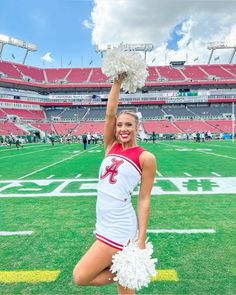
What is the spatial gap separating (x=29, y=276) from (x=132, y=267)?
1.90 meters

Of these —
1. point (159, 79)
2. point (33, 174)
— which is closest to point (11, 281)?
point (33, 174)

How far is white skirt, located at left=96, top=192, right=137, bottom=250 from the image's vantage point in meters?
2.51

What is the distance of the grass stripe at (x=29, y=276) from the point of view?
144 inches

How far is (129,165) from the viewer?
8.43 ft

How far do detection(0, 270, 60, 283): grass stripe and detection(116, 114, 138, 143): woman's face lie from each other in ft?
6.61

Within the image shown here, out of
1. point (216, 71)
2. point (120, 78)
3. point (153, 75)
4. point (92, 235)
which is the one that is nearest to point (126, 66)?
point (120, 78)

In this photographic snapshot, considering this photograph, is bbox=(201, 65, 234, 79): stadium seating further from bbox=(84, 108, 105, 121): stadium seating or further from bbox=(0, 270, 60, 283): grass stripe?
bbox=(0, 270, 60, 283): grass stripe

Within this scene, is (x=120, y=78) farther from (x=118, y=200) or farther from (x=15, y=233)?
(x=15, y=233)

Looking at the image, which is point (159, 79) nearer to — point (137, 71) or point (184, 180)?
point (184, 180)

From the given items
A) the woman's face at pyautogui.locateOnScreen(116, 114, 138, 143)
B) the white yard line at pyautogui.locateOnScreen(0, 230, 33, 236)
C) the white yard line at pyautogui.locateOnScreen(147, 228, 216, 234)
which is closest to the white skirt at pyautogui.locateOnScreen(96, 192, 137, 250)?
the woman's face at pyautogui.locateOnScreen(116, 114, 138, 143)

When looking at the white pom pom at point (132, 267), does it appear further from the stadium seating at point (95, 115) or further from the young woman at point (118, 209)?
the stadium seating at point (95, 115)

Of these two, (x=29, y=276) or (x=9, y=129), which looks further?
(x=9, y=129)

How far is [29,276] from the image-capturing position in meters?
3.76

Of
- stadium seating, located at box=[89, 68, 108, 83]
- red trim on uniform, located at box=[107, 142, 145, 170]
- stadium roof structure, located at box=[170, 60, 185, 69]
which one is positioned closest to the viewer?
red trim on uniform, located at box=[107, 142, 145, 170]
